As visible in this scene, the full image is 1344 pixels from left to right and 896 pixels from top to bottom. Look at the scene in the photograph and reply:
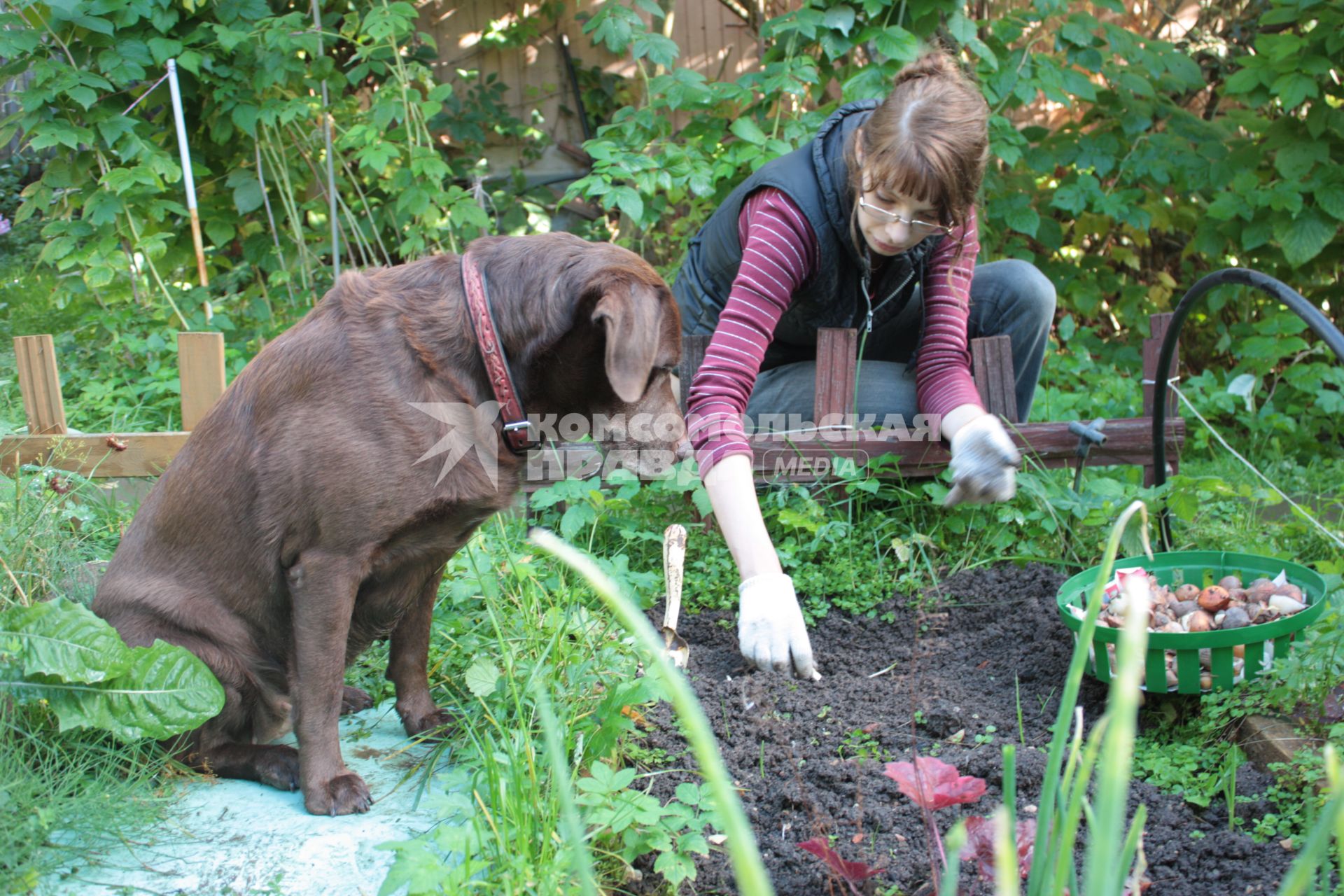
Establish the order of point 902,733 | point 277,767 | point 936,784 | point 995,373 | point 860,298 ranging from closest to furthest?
1. point 936,784
2. point 277,767
3. point 902,733
4. point 860,298
5. point 995,373

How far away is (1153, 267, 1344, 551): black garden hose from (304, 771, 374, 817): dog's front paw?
1932mm

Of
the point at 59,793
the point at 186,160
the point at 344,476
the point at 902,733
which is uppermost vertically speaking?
the point at 186,160

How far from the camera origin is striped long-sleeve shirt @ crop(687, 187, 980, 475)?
2490mm

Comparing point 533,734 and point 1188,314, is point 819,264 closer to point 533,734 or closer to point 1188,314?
point 1188,314

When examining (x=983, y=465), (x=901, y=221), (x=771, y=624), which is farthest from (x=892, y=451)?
(x=771, y=624)

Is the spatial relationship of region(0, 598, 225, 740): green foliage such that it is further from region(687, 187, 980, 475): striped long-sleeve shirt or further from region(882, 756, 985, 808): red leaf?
region(882, 756, 985, 808): red leaf

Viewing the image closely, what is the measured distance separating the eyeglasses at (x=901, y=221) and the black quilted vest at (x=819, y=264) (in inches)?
7.2

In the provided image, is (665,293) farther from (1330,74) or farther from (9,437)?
(1330,74)

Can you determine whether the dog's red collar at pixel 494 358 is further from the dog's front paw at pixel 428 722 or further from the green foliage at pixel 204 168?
the green foliage at pixel 204 168

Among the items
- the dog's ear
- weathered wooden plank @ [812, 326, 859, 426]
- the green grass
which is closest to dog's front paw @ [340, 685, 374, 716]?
the green grass

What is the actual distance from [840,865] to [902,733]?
734 millimetres

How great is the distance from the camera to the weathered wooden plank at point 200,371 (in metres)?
3.57

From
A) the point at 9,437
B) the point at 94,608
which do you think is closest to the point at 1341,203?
the point at 94,608

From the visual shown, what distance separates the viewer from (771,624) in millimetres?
2115
